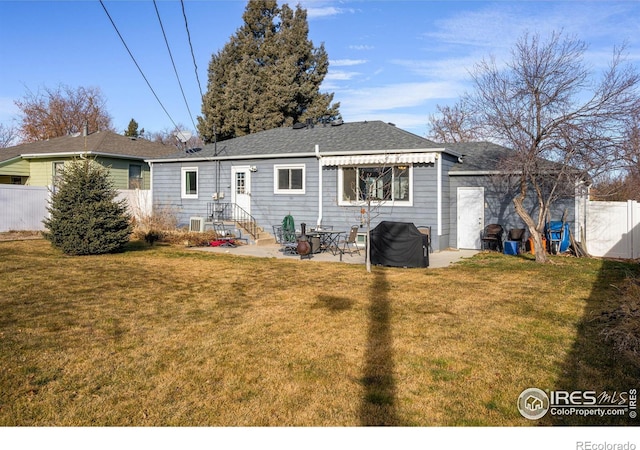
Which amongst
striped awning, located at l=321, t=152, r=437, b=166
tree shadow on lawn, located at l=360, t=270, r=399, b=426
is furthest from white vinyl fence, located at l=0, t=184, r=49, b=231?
tree shadow on lawn, located at l=360, t=270, r=399, b=426

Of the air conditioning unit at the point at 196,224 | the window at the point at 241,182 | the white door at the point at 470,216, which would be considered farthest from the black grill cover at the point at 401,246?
the air conditioning unit at the point at 196,224

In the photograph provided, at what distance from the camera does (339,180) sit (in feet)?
54.5

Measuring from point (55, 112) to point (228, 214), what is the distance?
30705 mm

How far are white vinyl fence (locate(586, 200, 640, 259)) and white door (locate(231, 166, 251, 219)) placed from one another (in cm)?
1215

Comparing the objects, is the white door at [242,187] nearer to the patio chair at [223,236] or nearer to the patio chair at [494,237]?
the patio chair at [223,236]

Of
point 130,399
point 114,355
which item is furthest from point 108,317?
point 130,399

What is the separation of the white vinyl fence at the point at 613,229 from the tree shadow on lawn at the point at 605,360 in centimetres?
863

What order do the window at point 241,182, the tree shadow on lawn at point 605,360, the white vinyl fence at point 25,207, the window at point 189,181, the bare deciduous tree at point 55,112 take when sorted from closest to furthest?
the tree shadow on lawn at point 605,360 → the window at point 241,182 → the white vinyl fence at point 25,207 → the window at point 189,181 → the bare deciduous tree at point 55,112

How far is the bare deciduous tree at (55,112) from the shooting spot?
40.0m

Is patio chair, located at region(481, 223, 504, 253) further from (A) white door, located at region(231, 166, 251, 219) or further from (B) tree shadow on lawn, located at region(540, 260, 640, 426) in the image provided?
(A) white door, located at region(231, 166, 251, 219)

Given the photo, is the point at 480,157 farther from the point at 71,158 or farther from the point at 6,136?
the point at 6,136
